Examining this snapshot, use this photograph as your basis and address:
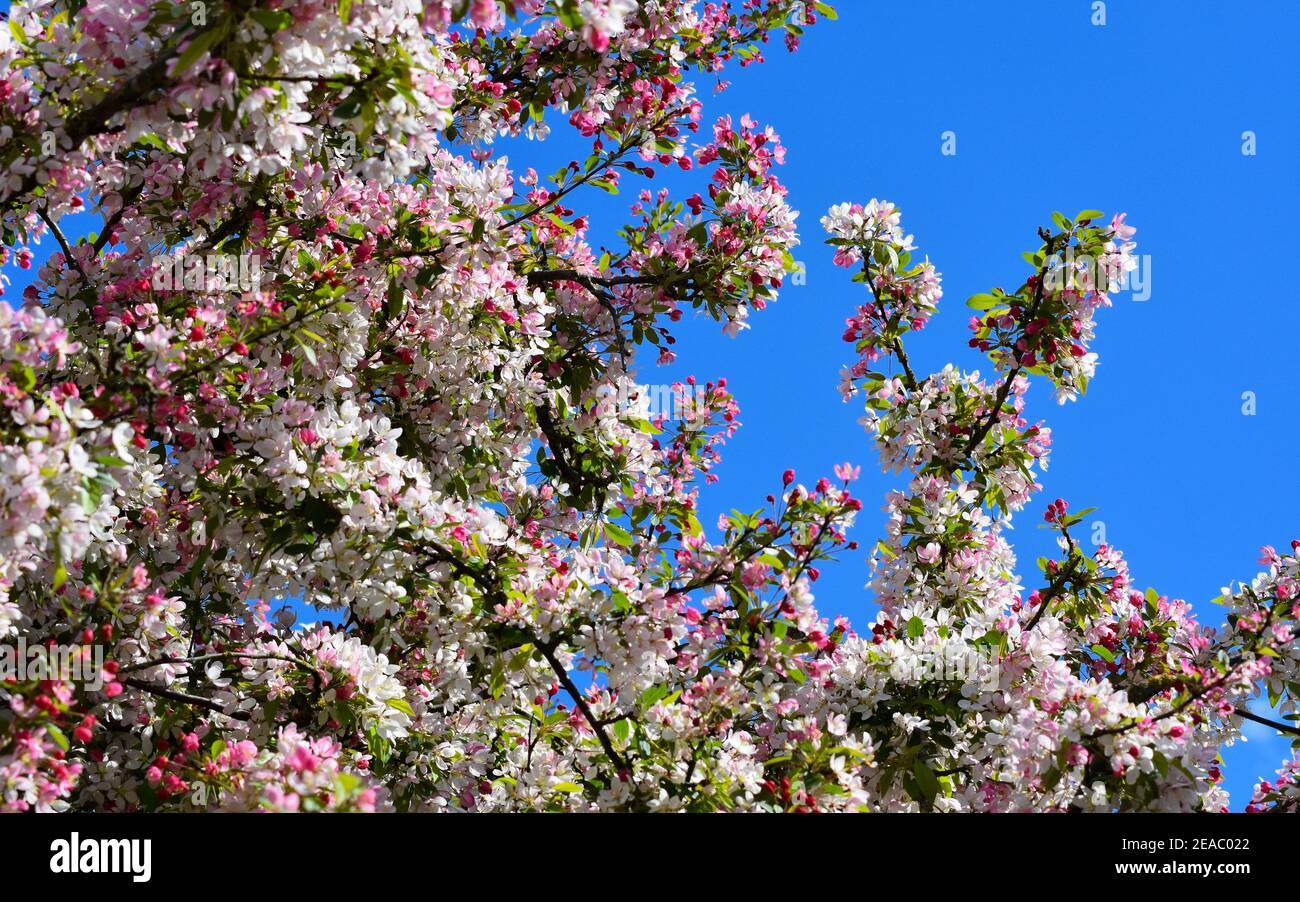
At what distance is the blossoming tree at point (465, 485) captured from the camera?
11.7 ft

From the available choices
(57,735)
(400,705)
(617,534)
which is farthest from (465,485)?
(57,735)

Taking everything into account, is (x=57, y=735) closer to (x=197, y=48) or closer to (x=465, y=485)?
(x=197, y=48)

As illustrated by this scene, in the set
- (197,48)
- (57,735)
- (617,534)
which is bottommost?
(57,735)

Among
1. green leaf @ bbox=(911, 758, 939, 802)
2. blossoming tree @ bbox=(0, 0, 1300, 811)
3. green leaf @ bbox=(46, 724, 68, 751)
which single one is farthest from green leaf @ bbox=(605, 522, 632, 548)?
green leaf @ bbox=(46, 724, 68, 751)

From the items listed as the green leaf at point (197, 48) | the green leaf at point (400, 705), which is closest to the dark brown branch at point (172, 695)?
the green leaf at point (400, 705)

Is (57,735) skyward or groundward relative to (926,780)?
skyward

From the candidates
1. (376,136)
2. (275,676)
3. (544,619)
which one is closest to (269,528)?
(275,676)

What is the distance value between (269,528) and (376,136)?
152cm

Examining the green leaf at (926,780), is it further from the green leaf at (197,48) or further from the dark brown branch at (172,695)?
the green leaf at (197,48)

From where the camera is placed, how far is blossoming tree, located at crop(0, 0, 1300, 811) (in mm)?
3576

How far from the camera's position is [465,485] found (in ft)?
18.7

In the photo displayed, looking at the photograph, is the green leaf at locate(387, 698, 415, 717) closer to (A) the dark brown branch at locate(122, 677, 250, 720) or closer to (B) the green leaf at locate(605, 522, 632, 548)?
(A) the dark brown branch at locate(122, 677, 250, 720)

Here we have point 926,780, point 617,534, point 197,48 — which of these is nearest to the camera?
point 197,48

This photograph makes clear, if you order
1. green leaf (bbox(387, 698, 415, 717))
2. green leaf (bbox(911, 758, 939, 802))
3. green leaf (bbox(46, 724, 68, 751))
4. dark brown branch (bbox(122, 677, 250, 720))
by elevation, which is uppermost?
dark brown branch (bbox(122, 677, 250, 720))
